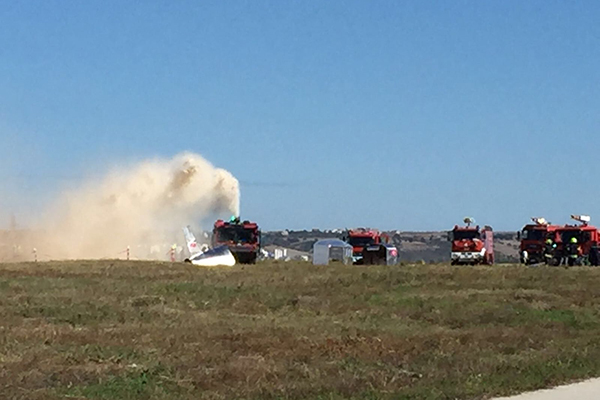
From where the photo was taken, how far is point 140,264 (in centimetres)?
4472

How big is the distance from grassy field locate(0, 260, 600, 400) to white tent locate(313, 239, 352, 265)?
20854mm

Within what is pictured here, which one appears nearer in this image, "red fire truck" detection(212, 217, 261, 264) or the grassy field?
the grassy field

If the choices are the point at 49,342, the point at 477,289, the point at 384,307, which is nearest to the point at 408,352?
the point at 49,342

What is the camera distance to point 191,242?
73938 mm

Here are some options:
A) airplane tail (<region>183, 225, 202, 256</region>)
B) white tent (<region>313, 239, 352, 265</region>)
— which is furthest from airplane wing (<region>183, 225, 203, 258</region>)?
white tent (<region>313, 239, 352, 265</region>)

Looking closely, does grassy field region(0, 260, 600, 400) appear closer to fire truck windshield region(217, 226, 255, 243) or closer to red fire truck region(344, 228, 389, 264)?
fire truck windshield region(217, 226, 255, 243)

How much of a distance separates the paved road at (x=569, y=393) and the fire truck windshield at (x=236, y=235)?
42627 mm

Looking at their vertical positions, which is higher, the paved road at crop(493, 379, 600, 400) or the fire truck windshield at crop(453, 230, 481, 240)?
the fire truck windshield at crop(453, 230, 481, 240)

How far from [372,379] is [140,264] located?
31.3 meters

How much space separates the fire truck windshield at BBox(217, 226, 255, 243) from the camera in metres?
56.6

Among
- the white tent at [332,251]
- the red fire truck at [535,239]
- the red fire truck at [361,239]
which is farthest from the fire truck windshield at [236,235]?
the red fire truck at [535,239]

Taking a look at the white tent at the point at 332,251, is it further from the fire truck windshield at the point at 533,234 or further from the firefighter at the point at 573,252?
the firefighter at the point at 573,252

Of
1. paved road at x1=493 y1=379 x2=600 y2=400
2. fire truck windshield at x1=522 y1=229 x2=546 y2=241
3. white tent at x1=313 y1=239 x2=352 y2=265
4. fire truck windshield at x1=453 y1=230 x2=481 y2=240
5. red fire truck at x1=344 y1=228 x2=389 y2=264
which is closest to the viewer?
paved road at x1=493 y1=379 x2=600 y2=400

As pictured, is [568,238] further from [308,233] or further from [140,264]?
[308,233]
